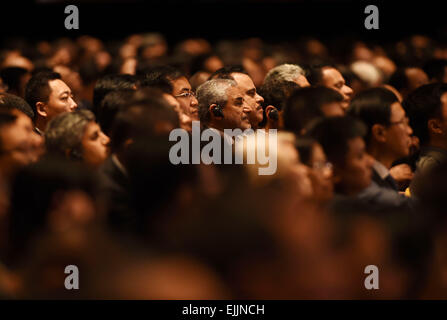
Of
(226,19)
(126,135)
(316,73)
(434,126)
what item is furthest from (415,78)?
(226,19)

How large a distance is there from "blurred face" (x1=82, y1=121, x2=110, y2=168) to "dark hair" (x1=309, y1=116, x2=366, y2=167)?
1109 millimetres

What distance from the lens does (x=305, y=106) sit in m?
3.79

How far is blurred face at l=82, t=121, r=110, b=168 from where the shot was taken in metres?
3.59

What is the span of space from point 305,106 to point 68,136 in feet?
4.08

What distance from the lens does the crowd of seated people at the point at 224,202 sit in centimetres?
203

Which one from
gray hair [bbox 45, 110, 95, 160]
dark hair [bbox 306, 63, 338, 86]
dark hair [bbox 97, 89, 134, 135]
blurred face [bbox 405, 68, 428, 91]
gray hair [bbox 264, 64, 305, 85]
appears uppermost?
blurred face [bbox 405, 68, 428, 91]

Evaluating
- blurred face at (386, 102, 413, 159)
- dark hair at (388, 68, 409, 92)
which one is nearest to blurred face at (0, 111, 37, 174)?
blurred face at (386, 102, 413, 159)

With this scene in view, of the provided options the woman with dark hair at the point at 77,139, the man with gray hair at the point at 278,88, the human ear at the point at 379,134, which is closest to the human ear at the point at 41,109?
the woman with dark hair at the point at 77,139

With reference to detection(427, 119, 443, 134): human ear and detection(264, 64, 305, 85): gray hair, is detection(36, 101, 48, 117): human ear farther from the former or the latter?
detection(427, 119, 443, 134): human ear

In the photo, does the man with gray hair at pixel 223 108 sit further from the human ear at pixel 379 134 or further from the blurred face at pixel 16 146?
the blurred face at pixel 16 146

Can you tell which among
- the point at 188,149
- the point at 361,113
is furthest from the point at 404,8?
the point at 188,149

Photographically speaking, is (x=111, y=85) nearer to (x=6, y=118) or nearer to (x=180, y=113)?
(x=180, y=113)

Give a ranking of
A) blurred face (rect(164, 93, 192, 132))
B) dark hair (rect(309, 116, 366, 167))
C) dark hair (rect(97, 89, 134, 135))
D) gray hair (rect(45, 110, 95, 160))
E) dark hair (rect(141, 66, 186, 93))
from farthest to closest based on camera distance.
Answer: dark hair (rect(141, 66, 186, 93)), dark hair (rect(97, 89, 134, 135)), blurred face (rect(164, 93, 192, 132)), gray hair (rect(45, 110, 95, 160)), dark hair (rect(309, 116, 366, 167))
